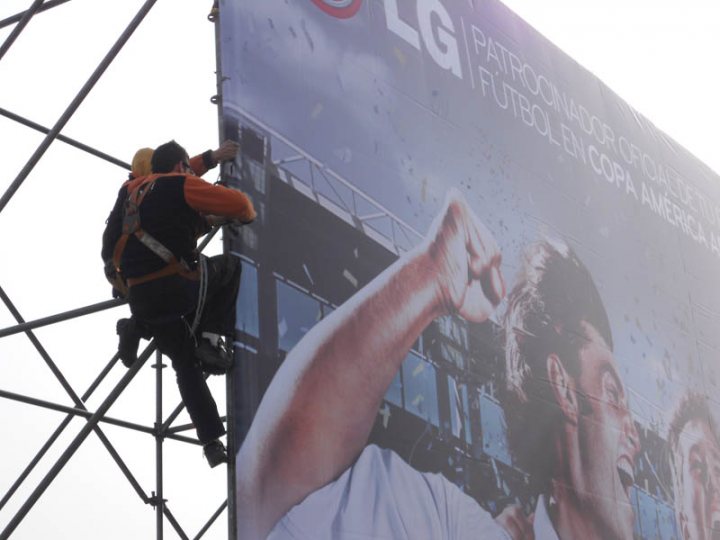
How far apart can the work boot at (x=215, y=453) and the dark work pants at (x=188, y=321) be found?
0.6 inches

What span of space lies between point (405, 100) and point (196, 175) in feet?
3.67

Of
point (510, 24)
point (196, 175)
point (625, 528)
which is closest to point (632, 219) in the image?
point (510, 24)

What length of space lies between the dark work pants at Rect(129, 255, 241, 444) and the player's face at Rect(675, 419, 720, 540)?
8.84 feet

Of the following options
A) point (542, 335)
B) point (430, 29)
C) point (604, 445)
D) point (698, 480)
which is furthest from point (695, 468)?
point (430, 29)

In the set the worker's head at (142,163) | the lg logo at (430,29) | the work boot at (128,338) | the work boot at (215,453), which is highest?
the lg logo at (430,29)

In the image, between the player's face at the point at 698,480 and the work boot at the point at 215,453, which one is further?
the player's face at the point at 698,480

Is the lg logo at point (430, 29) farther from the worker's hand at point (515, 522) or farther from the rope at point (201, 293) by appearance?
the worker's hand at point (515, 522)

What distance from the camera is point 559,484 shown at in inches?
179

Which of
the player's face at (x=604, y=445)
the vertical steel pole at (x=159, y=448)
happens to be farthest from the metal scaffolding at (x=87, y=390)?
the player's face at (x=604, y=445)

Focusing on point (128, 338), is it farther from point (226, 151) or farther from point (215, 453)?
point (226, 151)

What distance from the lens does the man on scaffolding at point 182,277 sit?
10.9 ft

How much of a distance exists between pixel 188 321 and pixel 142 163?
0.48m

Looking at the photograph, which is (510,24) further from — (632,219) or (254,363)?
(254,363)

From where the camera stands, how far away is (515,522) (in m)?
4.24
